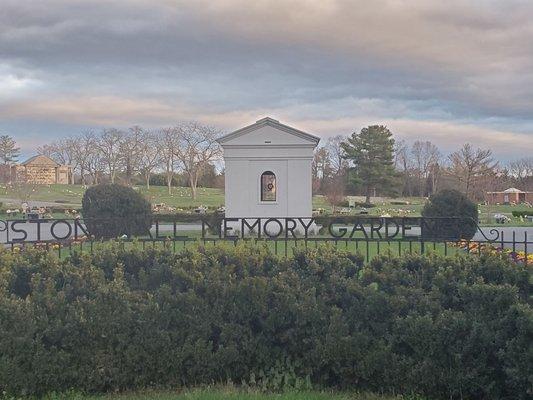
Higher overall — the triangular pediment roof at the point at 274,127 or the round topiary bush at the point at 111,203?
the triangular pediment roof at the point at 274,127

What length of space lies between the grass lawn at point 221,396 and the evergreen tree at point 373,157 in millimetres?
53353

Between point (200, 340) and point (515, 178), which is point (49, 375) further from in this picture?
point (515, 178)

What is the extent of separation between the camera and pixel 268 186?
991 inches

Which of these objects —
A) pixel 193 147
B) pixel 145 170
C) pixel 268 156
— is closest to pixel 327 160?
pixel 193 147

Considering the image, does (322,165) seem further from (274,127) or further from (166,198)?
(274,127)

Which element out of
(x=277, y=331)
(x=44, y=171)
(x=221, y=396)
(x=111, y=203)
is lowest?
(x=221, y=396)

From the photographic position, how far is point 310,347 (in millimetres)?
5227

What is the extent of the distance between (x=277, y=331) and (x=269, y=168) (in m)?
19.6

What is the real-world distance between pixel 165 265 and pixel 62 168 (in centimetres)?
8281

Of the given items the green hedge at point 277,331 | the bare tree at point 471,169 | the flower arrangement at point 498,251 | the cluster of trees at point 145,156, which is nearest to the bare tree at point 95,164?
the cluster of trees at point 145,156

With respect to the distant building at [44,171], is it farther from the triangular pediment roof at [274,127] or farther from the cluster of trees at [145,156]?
the triangular pediment roof at [274,127]

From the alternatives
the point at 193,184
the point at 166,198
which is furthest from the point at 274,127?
the point at 193,184

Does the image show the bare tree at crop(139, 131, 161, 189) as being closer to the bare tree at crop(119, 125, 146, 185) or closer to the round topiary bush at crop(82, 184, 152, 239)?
the bare tree at crop(119, 125, 146, 185)

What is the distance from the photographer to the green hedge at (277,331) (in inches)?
192
